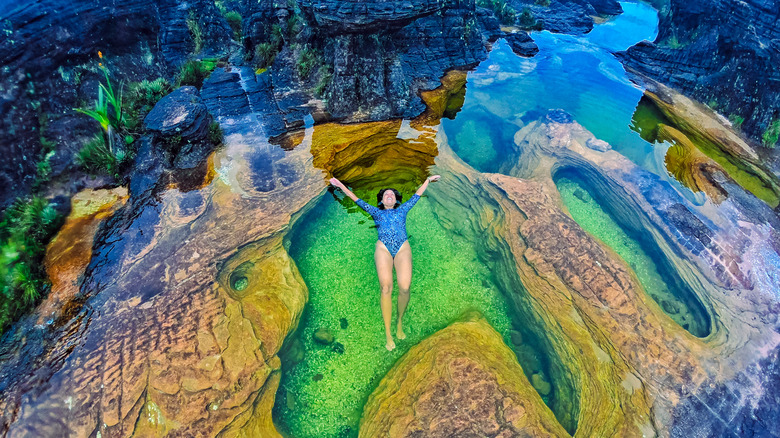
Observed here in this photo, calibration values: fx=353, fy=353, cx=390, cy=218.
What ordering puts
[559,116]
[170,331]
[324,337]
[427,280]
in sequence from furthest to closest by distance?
1. [559,116]
2. [427,280]
3. [324,337]
4. [170,331]

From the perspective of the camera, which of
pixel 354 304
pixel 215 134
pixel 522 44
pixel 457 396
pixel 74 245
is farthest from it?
pixel 522 44

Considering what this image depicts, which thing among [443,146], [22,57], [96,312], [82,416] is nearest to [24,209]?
[96,312]

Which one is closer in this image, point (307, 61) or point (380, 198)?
point (380, 198)

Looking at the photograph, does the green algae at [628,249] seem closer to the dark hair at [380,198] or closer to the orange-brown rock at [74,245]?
the dark hair at [380,198]

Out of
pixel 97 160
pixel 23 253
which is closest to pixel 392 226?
pixel 23 253

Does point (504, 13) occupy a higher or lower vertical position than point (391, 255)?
higher

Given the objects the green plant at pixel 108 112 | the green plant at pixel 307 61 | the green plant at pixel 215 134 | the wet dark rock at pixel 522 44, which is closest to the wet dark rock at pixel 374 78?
the green plant at pixel 307 61

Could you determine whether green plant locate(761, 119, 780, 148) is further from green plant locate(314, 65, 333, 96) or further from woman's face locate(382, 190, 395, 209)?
green plant locate(314, 65, 333, 96)

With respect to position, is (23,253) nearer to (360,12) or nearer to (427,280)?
(427,280)
